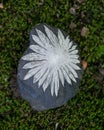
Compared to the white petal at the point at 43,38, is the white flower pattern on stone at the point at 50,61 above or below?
below

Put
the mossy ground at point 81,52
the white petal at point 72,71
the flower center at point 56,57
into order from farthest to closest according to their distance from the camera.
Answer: the mossy ground at point 81,52, the white petal at point 72,71, the flower center at point 56,57

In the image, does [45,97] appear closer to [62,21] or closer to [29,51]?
[29,51]

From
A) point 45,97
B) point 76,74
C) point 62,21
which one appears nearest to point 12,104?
point 45,97

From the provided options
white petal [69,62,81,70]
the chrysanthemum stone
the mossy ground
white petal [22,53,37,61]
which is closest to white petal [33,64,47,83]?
the chrysanthemum stone

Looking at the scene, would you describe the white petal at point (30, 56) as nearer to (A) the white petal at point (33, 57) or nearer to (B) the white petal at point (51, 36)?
(A) the white petal at point (33, 57)

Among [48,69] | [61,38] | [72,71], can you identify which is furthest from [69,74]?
[61,38]

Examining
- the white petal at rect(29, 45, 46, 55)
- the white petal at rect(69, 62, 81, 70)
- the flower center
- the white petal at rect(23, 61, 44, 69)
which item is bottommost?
the white petal at rect(69, 62, 81, 70)

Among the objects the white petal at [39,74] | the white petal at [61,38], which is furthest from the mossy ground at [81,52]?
the white petal at [39,74]

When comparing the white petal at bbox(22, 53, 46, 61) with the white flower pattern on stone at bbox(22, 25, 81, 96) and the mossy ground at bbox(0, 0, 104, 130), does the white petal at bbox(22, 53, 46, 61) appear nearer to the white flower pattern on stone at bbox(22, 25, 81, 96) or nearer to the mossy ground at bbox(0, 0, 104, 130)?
the white flower pattern on stone at bbox(22, 25, 81, 96)

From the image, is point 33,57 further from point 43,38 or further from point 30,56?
point 43,38
